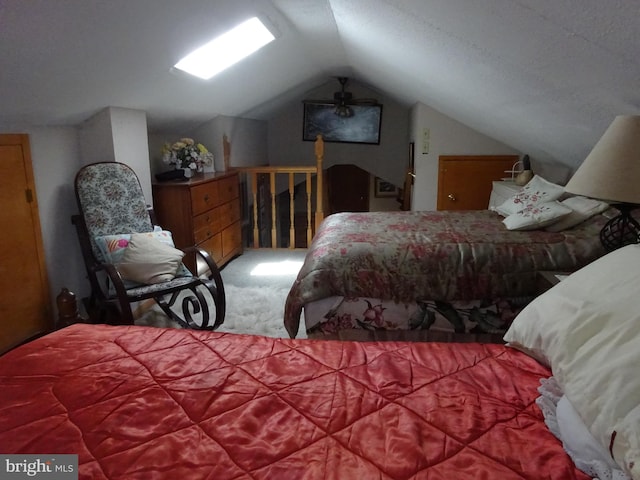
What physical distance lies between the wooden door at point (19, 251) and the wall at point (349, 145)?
4.24 metres

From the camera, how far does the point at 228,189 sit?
14.3 ft

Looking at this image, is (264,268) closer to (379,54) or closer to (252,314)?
(252,314)

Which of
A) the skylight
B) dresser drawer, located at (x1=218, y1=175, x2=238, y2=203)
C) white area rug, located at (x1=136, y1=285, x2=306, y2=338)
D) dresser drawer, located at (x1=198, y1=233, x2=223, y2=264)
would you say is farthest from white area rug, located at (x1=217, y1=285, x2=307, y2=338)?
the skylight

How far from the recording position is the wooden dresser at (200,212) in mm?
3457

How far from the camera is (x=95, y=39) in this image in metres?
1.99

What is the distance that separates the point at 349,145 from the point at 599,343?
18.8 feet

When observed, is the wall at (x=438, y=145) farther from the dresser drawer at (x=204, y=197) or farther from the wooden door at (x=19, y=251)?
the wooden door at (x=19, y=251)

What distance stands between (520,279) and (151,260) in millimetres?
2029

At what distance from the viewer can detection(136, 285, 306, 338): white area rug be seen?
280 cm

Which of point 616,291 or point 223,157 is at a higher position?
point 223,157

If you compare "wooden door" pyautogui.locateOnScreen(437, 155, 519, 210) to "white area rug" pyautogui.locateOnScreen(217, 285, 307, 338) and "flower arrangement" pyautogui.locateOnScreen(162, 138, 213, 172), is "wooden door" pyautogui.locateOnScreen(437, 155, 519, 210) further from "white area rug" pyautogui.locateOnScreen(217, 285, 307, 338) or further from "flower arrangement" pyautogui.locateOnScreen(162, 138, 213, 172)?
"flower arrangement" pyautogui.locateOnScreen(162, 138, 213, 172)

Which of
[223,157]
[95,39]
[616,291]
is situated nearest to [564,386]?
[616,291]

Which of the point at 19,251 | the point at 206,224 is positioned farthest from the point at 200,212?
the point at 19,251

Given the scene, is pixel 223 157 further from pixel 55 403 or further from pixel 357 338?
pixel 55 403
